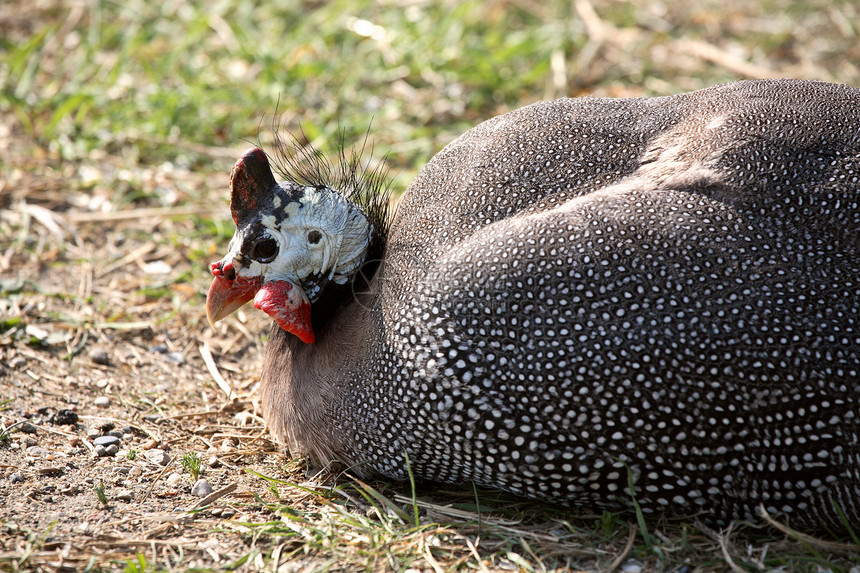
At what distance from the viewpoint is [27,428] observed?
127 inches

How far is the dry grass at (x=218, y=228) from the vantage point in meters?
2.65

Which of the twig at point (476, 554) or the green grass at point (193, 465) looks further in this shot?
the green grass at point (193, 465)

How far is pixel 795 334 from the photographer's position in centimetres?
239

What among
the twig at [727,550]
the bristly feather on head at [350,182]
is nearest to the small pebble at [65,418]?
the bristly feather on head at [350,182]

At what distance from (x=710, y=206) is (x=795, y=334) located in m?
0.45

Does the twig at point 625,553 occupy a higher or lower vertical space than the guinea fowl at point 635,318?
lower

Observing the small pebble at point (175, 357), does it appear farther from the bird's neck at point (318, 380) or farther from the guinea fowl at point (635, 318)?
the guinea fowl at point (635, 318)

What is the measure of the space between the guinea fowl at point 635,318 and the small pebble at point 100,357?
3.94 ft

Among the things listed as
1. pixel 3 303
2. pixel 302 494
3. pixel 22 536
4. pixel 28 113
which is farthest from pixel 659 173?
pixel 28 113

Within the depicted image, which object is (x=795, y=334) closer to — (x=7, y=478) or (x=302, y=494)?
(x=302, y=494)

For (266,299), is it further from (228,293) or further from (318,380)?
(318,380)

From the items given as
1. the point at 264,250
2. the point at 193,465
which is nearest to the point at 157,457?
the point at 193,465

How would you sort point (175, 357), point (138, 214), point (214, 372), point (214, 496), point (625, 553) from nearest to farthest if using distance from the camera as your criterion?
point (625, 553), point (214, 496), point (214, 372), point (175, 357), point (138, 214)

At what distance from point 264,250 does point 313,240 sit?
180 mm
